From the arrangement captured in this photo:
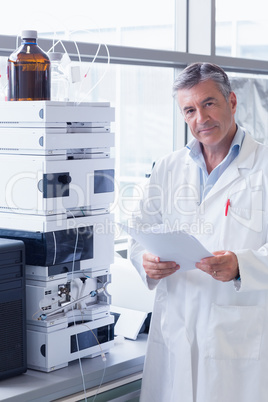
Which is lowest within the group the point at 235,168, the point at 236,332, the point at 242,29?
the point at 236,332

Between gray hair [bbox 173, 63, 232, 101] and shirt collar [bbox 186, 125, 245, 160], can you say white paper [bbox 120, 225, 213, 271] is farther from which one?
gray hair [bbox 173, 63, 232, 101]

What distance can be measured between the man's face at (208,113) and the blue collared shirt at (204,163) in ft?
0.15

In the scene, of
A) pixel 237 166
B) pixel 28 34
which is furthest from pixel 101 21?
pixel 237 166

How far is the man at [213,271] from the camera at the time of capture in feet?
5.48

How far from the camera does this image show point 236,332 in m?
1.69

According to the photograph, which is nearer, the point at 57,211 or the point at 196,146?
the point at 57,211

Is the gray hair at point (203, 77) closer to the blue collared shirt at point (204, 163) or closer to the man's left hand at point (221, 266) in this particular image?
the blue collared shirt at point (204, 163)

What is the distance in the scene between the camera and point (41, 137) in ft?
5.49

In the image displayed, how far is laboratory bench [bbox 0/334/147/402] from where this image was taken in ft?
5.30

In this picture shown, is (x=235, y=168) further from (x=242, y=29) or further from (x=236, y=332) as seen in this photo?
(x=242, y=29)

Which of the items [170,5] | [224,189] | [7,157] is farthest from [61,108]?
[170,5]

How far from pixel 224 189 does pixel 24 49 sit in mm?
696

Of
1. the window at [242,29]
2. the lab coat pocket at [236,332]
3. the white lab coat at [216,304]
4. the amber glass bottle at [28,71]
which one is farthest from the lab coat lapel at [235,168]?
the window at [242,29]

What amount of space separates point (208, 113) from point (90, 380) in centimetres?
83
